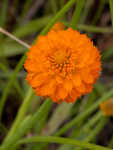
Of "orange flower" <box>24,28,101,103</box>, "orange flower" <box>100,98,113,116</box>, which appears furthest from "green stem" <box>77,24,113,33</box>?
"orange flower" <box>24,28,101,103</box>

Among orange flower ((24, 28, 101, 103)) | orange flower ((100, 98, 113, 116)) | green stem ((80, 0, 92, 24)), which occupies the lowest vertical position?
orange flower ((100, 98, 113, 116))

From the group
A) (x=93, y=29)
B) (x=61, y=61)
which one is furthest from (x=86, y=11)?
(x=61, y=61)

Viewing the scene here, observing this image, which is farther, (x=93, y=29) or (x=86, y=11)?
(x=86, y=11)

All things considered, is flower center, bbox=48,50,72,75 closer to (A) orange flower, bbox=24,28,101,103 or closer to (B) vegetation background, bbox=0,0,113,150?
(A) orange flower, bbox=24,28,101,103

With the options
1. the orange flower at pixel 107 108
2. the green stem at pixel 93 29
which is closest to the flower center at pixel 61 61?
the orange flower at pixel 107 108

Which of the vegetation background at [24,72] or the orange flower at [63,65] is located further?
the vegetation background at [24,72]

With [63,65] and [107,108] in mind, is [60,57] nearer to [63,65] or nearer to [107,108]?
[63,65]

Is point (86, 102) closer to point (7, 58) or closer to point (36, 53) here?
point (7, 58)

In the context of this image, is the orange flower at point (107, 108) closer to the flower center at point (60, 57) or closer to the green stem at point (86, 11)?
the flower center at point (60, 57)

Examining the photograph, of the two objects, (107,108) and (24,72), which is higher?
(24,72)

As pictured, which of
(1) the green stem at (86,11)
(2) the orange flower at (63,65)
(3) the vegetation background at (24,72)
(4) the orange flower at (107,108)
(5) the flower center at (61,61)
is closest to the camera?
(2) the orange flower at (63,65)
